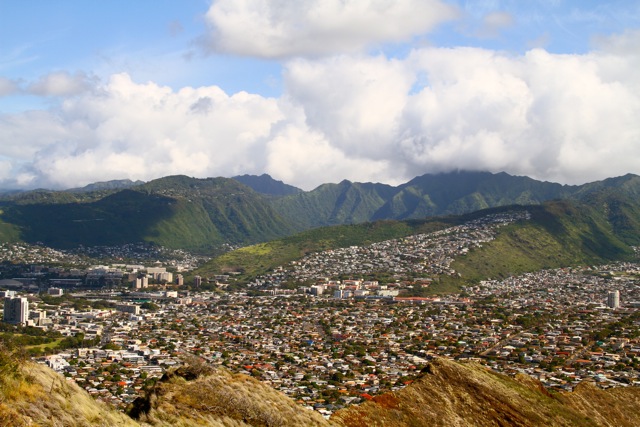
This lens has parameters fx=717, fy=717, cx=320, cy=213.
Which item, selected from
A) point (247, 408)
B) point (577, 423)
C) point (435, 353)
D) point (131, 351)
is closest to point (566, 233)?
point (435, 353)

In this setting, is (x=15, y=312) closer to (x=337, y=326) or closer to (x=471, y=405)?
(x=337, y=326)

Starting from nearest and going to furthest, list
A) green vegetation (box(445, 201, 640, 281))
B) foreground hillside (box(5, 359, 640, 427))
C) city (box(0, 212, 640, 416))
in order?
foreground hillside (box(5, 359, 640, 427)), city (box(0, 212, 640, 416)), green vegetation (box(445, 201, 640, 281))

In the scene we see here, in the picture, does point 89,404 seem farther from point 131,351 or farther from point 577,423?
point 131,351

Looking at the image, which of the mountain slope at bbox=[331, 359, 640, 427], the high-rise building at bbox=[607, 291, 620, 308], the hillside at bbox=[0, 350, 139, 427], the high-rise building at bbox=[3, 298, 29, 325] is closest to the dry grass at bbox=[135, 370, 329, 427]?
the hillside at bbox=[0, 350, 139, 427]

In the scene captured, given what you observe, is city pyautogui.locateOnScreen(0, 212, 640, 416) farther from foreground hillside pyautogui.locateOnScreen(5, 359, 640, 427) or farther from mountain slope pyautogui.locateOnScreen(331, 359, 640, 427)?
mountain slope pyautogui.locateOnScreen(331, 359, 640, 427)

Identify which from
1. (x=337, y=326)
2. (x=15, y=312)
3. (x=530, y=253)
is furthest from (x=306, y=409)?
(x=530, y=253)

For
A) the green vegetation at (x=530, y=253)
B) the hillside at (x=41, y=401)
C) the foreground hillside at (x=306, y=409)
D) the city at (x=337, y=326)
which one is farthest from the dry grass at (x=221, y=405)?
the green vegetation at (x=530, y=253)
